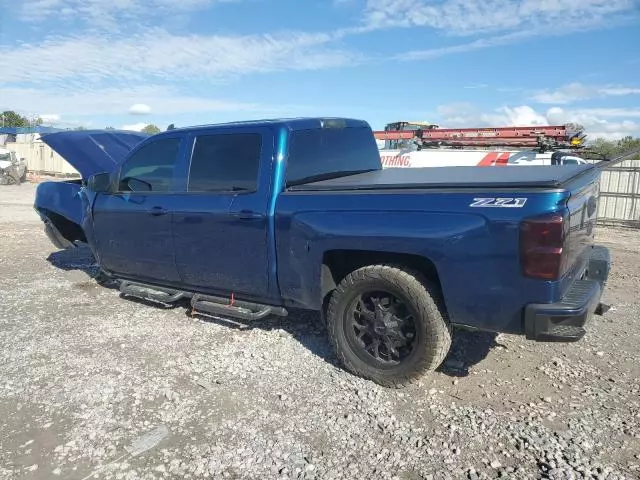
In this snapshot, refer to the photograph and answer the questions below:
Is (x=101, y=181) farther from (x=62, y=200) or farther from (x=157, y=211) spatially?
(x=62, y=200)

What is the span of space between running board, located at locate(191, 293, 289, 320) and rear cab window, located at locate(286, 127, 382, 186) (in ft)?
3.50

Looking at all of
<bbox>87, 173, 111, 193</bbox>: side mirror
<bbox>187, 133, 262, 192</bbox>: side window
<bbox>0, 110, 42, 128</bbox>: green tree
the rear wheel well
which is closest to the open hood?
<bbox>87, 173, 111, 193</bbox>: side mirror

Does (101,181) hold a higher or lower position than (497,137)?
lower

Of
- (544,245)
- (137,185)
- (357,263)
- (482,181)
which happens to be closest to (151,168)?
(137,185)

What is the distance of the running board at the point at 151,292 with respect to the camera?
17.0 feet

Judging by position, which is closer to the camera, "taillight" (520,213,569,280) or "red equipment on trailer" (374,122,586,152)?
"taillight" (520,213,569,280)

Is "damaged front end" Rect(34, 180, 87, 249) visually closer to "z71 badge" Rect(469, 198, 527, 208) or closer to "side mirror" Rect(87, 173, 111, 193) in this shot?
"side mirror" Rect(87, 173, 111, 193)

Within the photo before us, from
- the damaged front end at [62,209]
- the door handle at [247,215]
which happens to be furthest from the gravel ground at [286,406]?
the damaged front end at [62,209]

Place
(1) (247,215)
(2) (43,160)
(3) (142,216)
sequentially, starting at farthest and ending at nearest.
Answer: (2) (43,160)
(3) (142,216)
(1) (247,215)

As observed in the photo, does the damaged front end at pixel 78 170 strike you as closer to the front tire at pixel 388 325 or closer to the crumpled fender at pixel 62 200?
the crumpled fender at pixel 62 200

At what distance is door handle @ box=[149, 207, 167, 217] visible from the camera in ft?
16.2

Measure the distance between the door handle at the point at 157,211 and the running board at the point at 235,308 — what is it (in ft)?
2.72

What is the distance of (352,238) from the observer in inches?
148

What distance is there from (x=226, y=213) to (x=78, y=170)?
288 centimetres
